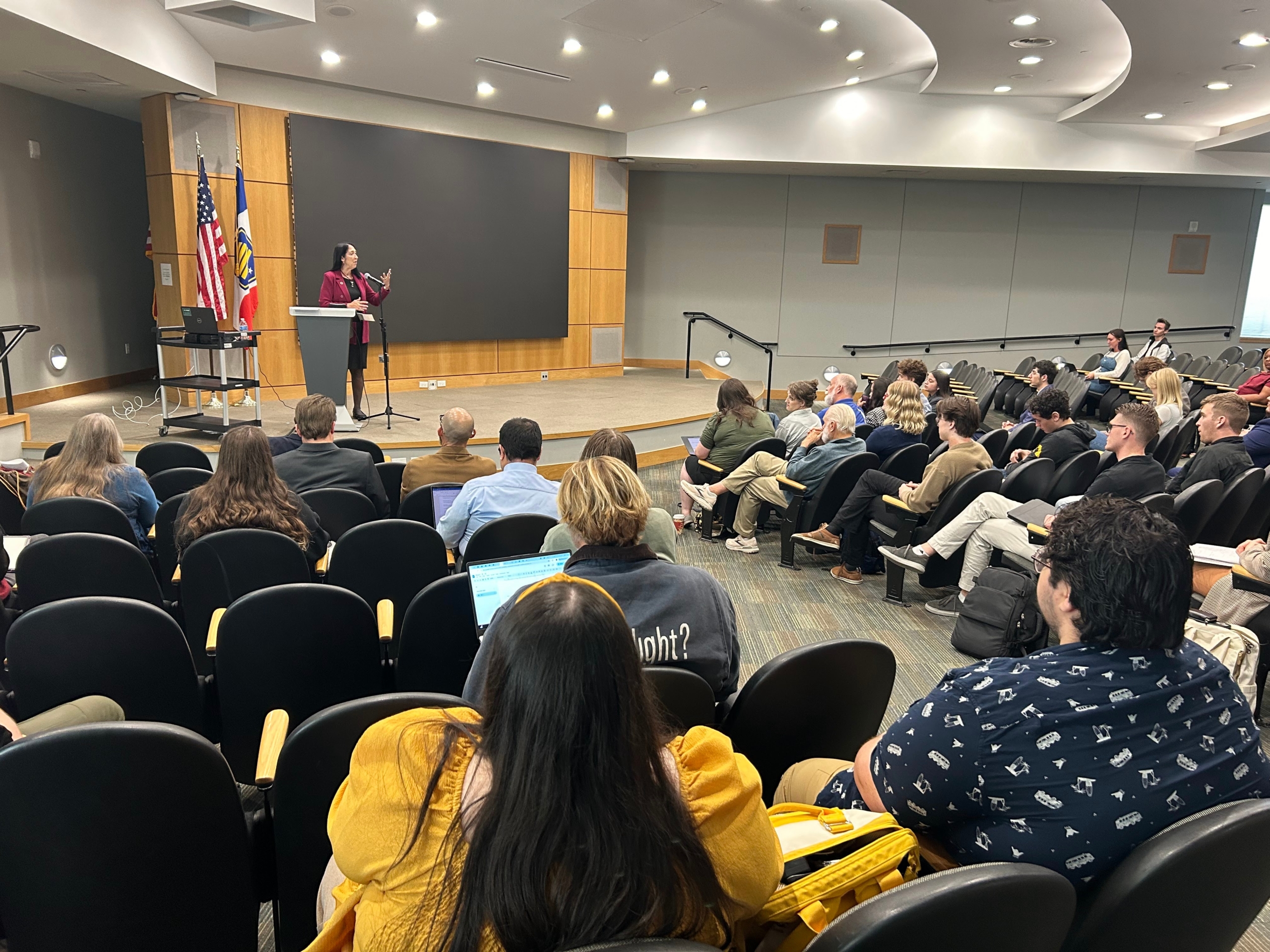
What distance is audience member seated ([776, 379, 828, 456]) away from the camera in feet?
19.8

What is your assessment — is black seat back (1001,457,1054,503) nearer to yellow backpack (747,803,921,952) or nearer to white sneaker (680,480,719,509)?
white sneaker (680,480,719,509)

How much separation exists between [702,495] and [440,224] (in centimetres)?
603

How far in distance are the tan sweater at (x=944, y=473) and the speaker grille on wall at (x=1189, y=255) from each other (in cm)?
1259

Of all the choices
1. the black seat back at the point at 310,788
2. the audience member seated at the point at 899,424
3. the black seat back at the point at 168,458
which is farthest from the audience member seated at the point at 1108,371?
the black seat back at the point at 310,788

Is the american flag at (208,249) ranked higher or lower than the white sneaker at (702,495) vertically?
higher

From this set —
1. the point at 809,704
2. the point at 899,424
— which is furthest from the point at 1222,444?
the point at 809,704

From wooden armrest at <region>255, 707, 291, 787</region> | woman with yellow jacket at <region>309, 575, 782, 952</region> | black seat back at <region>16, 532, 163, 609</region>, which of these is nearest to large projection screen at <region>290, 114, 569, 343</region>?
black seat back at <region>16, 532, 163, 609</region>

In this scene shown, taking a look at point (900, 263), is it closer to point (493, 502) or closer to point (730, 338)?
point (730, 338)

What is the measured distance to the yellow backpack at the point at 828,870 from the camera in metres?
1.26

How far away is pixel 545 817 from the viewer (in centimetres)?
101

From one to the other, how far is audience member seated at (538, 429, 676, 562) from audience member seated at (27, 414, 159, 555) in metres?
2.04

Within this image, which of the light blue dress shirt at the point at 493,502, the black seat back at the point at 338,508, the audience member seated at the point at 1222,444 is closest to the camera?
→ the light blue dress shirt at the point at 493,502

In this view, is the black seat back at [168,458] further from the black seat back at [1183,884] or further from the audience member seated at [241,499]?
the black seat back at [1183,884]

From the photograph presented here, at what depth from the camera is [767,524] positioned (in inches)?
250
